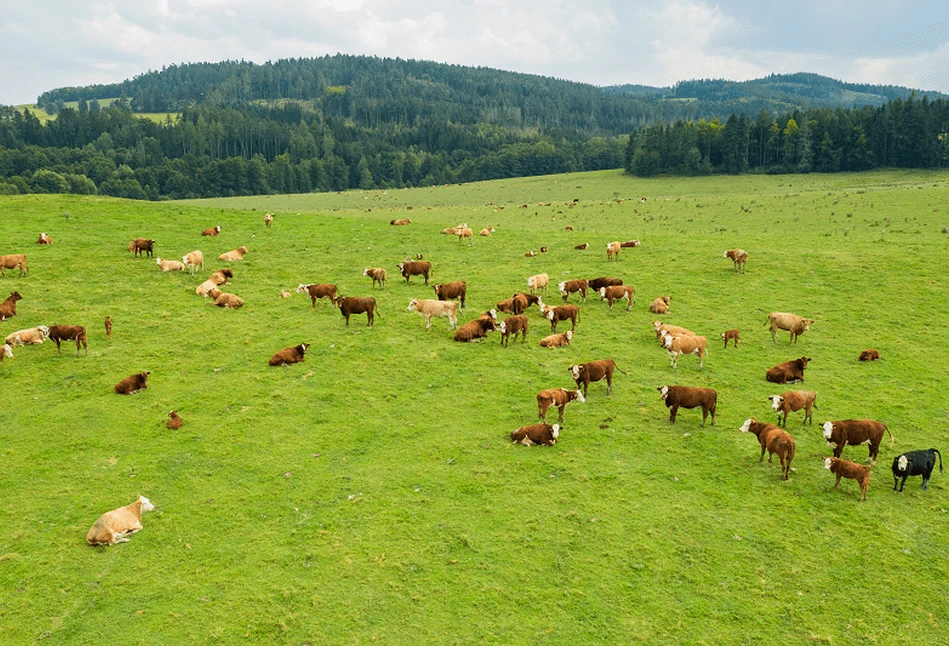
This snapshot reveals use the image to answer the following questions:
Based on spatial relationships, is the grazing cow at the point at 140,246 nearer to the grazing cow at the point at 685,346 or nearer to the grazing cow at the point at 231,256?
the grazing cow at the point at 231,256

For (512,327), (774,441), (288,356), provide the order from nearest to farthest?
1. (774,441)
2. (288,356)
3. (512,327)

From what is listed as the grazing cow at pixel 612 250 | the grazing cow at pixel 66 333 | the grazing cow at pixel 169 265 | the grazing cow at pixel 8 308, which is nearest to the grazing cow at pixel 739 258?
the grazing cow at pixel 612 250

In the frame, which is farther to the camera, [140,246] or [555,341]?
[140,246]

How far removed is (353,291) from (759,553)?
21717 millimetres

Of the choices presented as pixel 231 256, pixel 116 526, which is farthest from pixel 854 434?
pixel 231 256

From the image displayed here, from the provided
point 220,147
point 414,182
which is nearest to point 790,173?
point 414,182

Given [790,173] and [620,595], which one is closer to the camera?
[620,595]

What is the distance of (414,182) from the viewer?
171 metres

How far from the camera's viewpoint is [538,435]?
50.5 ft

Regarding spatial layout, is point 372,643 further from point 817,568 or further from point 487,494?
point 817,568

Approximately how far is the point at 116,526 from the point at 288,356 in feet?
30.7

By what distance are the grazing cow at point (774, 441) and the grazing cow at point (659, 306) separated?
442 inches

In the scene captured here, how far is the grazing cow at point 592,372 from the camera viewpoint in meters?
18.2

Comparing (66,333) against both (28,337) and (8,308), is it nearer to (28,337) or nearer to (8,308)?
(28,337)
